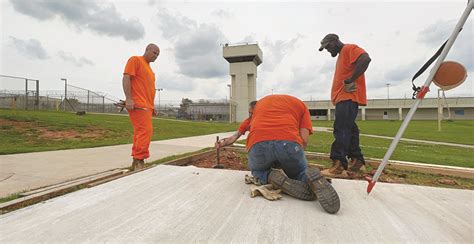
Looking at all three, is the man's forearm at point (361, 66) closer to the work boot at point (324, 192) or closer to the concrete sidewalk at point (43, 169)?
the work boot at point (324, 192)

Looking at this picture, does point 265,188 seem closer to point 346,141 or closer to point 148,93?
point 346,141

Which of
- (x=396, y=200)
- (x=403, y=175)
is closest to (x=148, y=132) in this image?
(x=396, y=200)

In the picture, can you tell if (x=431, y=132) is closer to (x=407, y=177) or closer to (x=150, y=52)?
(x=407, y=177)

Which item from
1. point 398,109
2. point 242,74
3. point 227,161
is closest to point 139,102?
point 227,161

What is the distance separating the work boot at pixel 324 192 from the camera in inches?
64.0

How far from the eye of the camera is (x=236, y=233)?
1.36m

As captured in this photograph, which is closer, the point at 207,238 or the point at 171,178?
the point at 207,238

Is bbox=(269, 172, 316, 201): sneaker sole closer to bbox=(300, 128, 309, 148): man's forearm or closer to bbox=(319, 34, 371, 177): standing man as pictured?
bbox=(300, 128, 309, 148): man's forearm

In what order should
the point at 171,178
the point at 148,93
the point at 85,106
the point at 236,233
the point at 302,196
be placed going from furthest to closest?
1. the point at 85,106
2. the point at 148,93
3. the point at 171,178
4. the point at 302,196
5. the point at 236,233

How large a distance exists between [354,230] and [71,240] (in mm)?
1664

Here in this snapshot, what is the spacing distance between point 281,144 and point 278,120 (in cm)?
25

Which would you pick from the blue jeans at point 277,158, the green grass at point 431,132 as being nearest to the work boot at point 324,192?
the blue jeans at point 277,158

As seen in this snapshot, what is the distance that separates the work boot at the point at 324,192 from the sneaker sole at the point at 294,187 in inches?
4.2

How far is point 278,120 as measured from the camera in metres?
2.23
